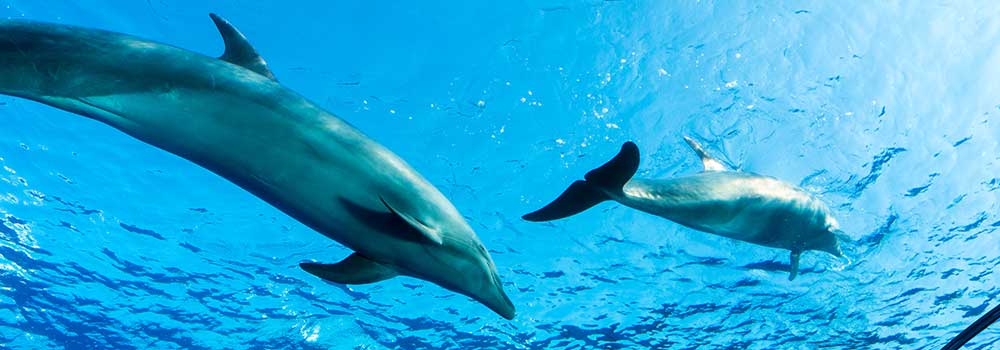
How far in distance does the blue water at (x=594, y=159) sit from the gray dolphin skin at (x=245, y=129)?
6.29m

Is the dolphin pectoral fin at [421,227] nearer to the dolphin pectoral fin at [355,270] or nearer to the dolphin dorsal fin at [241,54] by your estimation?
the dolphin pectoral fin at [355,270]

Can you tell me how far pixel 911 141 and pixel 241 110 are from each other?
36.0ft

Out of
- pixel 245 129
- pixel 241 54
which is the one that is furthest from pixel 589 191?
pixel 241 54

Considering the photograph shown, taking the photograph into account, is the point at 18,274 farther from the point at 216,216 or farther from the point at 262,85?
the point at 262,85

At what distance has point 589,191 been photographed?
4.14m

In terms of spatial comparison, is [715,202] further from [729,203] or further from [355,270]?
[355,270]

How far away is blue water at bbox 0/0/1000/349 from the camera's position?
8875 mm

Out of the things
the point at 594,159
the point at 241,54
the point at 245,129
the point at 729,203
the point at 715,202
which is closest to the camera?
the point at 245,129

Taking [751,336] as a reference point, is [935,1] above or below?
above

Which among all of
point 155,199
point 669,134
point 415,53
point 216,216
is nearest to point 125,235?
point 155,199

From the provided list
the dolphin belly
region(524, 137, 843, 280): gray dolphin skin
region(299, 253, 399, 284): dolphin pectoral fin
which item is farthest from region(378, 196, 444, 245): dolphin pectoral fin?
the dolphin belly

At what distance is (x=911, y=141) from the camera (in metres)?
9.73

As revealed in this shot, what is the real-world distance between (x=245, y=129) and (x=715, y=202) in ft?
12.4

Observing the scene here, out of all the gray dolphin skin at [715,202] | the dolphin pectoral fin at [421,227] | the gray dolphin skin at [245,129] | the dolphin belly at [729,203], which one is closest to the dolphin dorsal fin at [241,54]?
the gray dolphin skin at [245,129]
